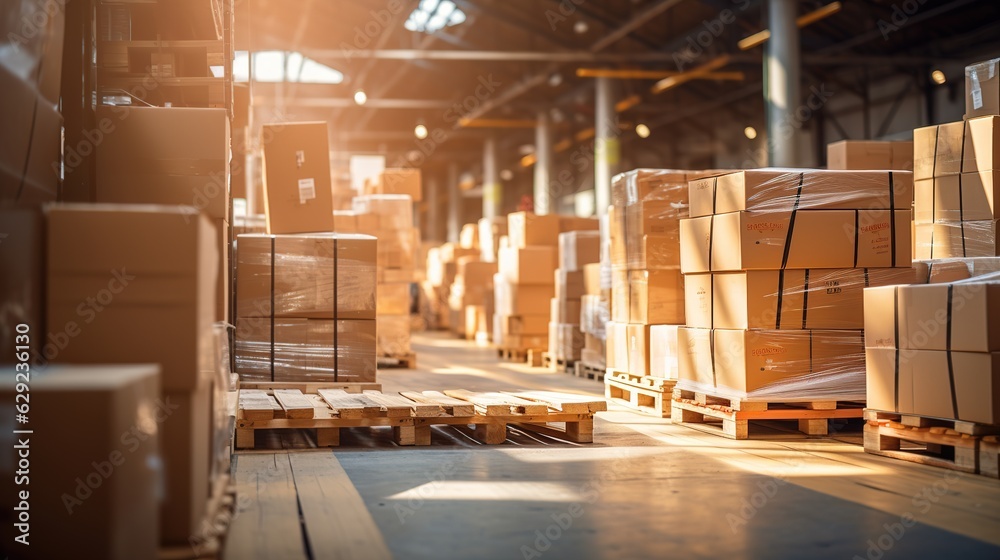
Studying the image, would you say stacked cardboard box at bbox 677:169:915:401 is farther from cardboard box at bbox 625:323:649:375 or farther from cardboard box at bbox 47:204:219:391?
cardboard box at bbox 47:204:219:391

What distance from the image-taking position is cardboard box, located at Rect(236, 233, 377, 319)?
6957 mm

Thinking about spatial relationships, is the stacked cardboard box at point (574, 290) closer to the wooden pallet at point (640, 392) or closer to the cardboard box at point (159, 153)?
the wooden pallet at point (640, 392)

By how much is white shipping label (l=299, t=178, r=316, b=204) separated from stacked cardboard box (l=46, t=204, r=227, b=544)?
15.1ft

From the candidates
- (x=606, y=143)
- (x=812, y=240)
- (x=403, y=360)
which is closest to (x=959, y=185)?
(x=812, y=240)

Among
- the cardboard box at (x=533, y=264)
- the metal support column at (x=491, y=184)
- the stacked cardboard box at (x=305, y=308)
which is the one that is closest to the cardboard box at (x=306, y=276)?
the stacked cardboard box at (x=305, y=308)

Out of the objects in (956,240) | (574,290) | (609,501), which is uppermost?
(956,240)

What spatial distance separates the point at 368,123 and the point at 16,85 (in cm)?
2583

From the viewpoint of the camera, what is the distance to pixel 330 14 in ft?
66.0

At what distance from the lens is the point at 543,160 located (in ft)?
75.5

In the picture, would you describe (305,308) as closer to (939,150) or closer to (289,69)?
(939,150)

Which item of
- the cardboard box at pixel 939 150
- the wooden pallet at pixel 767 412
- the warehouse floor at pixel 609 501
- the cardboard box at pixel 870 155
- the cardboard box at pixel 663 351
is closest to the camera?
the warehouse floor at pixel 609 501

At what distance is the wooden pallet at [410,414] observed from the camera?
541 cm

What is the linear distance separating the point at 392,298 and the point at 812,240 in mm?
6538

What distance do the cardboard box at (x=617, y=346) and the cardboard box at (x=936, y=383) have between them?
2592 mm
